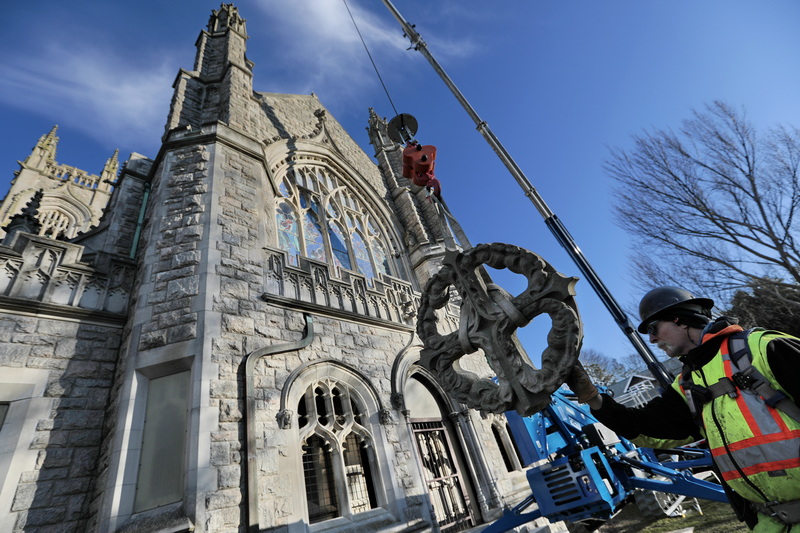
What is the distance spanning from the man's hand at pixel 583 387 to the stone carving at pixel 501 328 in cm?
6

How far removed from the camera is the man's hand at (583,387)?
218cm

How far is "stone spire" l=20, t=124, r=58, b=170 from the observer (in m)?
24.8

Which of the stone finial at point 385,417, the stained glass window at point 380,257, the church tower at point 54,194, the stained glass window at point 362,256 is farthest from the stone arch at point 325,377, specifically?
the church tower at point 54,194

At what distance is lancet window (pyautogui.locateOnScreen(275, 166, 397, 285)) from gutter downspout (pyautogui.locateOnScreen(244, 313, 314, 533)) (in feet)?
9.24

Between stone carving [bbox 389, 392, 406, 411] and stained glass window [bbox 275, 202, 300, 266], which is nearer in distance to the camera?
stone carving [bbox 389, 392, 406, 411]

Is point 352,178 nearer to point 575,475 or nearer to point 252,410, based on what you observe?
point 252,410

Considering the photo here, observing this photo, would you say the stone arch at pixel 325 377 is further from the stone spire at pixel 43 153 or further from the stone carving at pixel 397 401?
the stone spire at pixel 43 153

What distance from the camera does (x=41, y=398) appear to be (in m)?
3.77

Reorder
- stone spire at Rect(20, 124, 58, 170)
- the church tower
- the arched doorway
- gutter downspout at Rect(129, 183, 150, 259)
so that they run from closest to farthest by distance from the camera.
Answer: the arched doorway
gutter downspout at Rect(129, 183, 150, 259)
the church tower
stone spire at Rect(20, 124, 58, 170)

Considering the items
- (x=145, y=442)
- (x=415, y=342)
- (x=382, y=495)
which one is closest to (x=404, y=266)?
(x=415, y=342)

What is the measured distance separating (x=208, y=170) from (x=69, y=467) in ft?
15.4

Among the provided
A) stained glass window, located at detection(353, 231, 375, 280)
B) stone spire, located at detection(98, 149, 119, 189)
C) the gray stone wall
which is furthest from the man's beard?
stone spire, located at detection(98, 149, 119, 189)

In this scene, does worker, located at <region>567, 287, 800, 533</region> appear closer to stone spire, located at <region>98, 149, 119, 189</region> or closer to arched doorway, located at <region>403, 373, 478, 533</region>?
arched doorway, located at <region>403, 373, 478, 533</region>

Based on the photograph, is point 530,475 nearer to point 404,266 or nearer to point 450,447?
point 450,447
